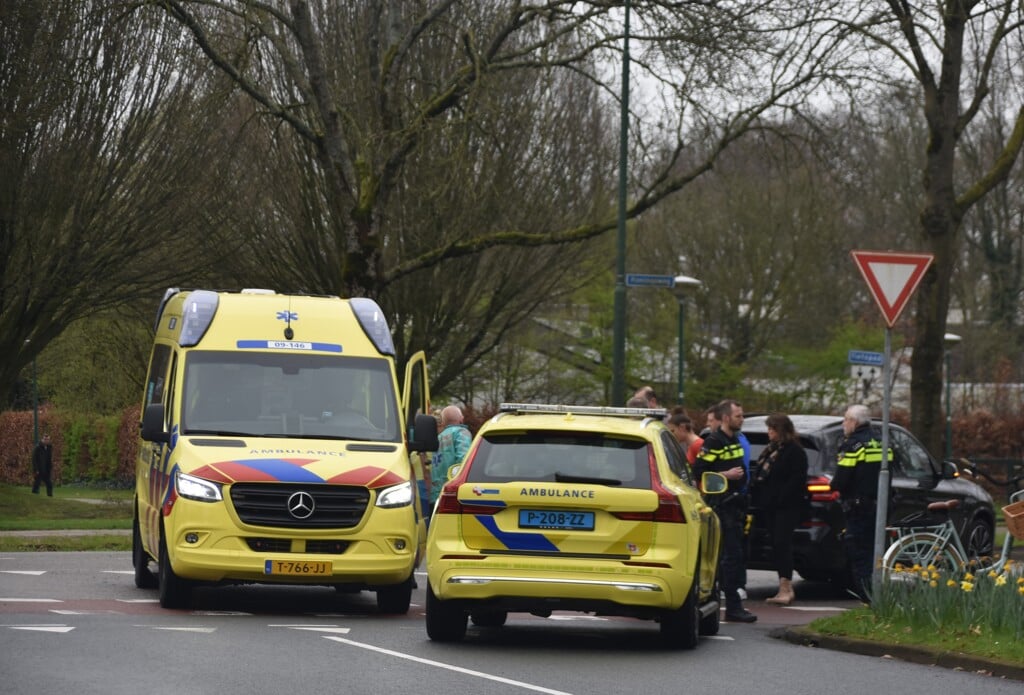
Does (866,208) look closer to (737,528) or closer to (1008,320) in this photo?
(1008,320)

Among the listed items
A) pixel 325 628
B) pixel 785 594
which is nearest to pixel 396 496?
pixel 325 628

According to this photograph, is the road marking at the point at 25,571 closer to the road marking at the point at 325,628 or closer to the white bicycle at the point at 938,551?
the road marking at the point at 325,628

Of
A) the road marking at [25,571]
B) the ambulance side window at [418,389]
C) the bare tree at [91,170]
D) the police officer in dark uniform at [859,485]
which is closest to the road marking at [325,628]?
the ambulance side window at [418,389]

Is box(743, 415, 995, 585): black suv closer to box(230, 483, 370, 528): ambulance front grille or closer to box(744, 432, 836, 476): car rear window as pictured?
box(744, 432, 836, 476): car rear window

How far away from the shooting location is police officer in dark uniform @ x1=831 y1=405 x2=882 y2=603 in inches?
621

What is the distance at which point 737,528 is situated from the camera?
15188 mm

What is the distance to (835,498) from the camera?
16750mm

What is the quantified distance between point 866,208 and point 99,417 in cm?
2276

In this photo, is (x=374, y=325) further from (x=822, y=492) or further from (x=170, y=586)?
(x=822, y=492)

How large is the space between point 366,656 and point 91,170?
2164 cm

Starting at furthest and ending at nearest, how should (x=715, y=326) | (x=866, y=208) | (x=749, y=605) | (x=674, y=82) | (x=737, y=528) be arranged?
1. (x=866, y=208)
2. (x=715, y=326)
3. (x=674, y=82)
4. (x=749, y=605)
5. (x=737, y=528)

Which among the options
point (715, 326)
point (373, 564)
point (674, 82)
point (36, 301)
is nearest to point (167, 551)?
point (373, 564)

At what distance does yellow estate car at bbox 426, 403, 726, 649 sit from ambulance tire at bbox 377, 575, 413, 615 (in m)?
2.13

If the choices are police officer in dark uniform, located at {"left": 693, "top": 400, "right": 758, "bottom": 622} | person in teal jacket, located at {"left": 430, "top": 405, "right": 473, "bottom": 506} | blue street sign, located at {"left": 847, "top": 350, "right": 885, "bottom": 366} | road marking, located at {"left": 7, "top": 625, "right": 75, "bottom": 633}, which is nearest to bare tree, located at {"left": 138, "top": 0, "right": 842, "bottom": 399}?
blue street sign, located at {"left": 847, "top": 350, "right": 885, "bottom": 366}
